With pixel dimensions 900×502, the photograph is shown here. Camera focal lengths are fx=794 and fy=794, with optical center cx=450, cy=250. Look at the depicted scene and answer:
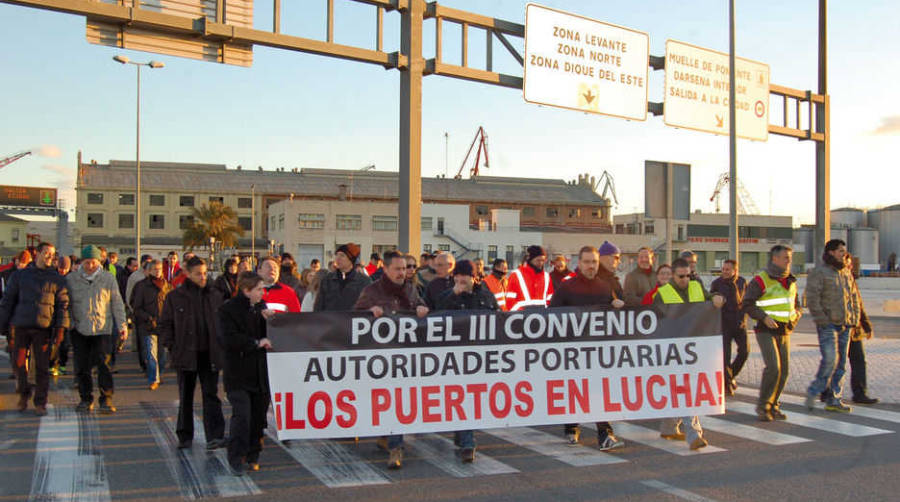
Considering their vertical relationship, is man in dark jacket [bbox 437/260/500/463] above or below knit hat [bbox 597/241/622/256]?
below

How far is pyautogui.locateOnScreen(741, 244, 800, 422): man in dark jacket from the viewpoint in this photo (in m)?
8.44

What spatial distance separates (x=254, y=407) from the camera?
661 cm

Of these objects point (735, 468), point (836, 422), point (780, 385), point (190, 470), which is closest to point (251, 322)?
point (190, 470)

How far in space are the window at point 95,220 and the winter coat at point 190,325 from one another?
8489 centimetres

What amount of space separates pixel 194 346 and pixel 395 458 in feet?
7.13

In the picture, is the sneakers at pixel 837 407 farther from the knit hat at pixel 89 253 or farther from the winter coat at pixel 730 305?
the knit hat at pixel 89 253

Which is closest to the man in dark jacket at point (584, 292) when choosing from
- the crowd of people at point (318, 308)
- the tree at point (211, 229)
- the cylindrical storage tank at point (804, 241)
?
the crowd of people at point (318, 308)

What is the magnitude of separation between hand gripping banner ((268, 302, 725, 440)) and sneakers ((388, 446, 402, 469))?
0.24 meters

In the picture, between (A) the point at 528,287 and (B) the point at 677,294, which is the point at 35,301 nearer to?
(A) the point at 528,287

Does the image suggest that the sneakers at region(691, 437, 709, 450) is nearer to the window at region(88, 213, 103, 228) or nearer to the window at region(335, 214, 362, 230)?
the window at region(335, 214, 362, 230)

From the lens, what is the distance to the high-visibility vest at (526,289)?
9.97 metres

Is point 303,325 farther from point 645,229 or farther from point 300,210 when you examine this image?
point 645,229

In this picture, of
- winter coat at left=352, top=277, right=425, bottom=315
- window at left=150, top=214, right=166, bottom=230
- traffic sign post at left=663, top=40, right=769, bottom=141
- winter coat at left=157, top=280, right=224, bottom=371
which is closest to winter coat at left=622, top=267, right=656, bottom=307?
winter coat at left=352, top=277, right=425, bottom=315

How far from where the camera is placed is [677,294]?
→ 7977mm
